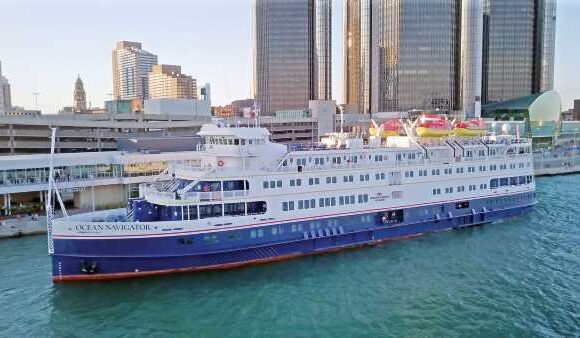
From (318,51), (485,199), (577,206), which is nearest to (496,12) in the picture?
(318,51)

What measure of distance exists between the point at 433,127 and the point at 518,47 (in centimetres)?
12438

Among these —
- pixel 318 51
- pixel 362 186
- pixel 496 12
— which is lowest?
pixel 362 186

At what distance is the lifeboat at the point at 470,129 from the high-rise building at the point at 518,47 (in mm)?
115104

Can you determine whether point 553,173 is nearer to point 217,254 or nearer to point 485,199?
point 485,199

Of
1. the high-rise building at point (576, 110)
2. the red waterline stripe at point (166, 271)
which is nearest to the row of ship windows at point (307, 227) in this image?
the red waterline stripe at point (166, 271)

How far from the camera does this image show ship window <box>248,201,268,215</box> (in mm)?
30812

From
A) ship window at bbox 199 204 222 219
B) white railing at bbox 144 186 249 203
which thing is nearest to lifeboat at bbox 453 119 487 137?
white railing at bbox 144 186 249 203

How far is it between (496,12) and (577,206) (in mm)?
116302

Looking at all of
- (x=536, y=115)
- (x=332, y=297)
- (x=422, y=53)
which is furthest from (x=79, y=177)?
(x=536, y=115)

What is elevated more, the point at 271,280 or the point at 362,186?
the point at 362,186

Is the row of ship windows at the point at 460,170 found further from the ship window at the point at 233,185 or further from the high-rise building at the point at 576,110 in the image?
the high-rise building at the point at 576,110

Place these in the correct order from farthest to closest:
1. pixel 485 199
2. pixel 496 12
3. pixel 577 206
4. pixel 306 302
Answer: pixel 496 12, pixel 577 206, pixel 485 199, pixel 306 302

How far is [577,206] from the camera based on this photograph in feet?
157

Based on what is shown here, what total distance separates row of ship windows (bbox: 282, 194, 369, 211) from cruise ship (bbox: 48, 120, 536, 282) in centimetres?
7
